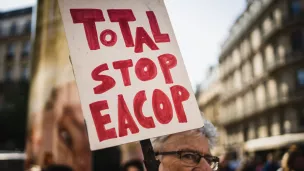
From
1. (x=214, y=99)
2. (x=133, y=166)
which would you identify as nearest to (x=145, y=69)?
(x=133, y=166)

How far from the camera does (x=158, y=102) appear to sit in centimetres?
177

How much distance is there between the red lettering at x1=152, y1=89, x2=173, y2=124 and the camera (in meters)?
1.74

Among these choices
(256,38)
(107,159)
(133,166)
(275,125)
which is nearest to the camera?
(133,166)

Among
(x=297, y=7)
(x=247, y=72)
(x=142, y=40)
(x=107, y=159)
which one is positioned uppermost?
(x=297, y=7)

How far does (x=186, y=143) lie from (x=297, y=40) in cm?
2650

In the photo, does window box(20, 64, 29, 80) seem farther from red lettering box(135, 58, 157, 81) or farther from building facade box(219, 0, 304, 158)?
red lettering box(135, 58, 157, 81)

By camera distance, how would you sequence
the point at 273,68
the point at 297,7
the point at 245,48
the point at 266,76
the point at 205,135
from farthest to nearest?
1. the point at 245,48
2. the point at 266,76
3. the point at 273,68
4. the point at 297,7
5. the point at 205,135

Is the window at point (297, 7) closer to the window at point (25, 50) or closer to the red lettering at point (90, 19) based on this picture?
the window at point (25, 50)

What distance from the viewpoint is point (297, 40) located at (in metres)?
26.5

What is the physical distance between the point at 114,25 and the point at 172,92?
42 cm

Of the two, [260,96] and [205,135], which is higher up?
[260,96]

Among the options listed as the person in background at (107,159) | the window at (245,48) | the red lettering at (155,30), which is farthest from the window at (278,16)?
the red lettering at (155,30)

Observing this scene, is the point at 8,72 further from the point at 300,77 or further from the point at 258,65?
the point at 300,77

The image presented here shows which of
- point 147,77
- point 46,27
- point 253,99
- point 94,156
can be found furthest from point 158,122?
point 253,99
